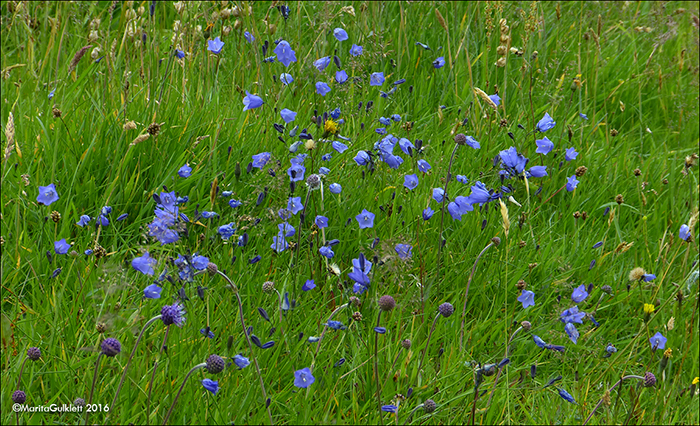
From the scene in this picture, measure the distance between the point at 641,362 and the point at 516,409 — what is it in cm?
58

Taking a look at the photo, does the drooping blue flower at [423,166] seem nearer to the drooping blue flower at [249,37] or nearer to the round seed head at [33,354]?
the drooping blue flower at [249,37]

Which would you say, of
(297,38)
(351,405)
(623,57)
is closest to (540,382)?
(351,405)

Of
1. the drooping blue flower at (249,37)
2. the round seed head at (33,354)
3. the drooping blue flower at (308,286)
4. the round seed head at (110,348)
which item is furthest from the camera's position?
the drooping blue flower at (249,37)

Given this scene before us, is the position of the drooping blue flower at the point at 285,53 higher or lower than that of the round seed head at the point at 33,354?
higher

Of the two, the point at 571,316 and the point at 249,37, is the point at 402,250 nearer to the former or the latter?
the point at 571,316

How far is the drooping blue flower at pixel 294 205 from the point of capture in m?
2.15

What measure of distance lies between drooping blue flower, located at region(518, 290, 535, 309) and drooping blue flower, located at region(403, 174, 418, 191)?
0.66 meters

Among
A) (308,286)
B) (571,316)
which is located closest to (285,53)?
(308,286)

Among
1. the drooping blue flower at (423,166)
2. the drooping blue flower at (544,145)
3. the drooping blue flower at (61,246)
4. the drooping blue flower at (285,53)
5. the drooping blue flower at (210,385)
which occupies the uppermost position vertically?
the drooping blue flower at (285,53)

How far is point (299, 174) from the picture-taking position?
2.21 meters

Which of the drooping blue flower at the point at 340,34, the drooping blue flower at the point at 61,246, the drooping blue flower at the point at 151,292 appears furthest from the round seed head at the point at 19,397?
the drooping blue flower at the point at 340,34

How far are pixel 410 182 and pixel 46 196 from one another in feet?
4.65

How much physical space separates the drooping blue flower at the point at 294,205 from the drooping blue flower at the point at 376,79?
1.06 m

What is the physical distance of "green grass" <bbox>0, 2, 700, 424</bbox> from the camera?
1.78 meters
